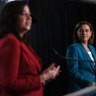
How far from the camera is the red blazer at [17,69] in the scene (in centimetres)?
175

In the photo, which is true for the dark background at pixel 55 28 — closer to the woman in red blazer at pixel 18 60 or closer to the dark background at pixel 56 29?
the dark background at pixel 56 29

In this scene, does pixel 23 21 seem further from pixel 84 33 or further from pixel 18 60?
pixel 84 33

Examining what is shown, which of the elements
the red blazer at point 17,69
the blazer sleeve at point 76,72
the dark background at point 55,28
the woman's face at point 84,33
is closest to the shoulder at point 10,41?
the red blazer at point 17,69

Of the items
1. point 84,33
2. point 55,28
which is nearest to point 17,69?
point 84,33

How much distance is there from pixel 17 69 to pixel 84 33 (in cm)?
146

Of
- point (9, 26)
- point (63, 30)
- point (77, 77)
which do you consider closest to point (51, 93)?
point (63, 30)

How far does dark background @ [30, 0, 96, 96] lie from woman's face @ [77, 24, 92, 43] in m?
0.62

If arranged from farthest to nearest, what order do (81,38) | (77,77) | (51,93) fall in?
(51,93) < (81,38) < (77,77)

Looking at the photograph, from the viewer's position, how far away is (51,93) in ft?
13.7

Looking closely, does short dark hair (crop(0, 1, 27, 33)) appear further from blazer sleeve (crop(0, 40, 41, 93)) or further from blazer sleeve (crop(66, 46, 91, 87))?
blazer sleeve (crop(66, 46, 91, 87))

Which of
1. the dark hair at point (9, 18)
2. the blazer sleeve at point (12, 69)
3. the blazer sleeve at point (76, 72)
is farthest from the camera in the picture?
the blazer sleeve at point (76, 72)

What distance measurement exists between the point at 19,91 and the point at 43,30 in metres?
2.13

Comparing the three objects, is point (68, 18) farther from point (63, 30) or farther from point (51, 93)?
point (51, 93)

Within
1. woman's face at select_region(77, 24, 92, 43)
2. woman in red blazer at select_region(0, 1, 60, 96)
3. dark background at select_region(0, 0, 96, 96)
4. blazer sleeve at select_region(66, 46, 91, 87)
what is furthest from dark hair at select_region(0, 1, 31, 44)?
dark background at select_region(0, 0, 96, 96)
